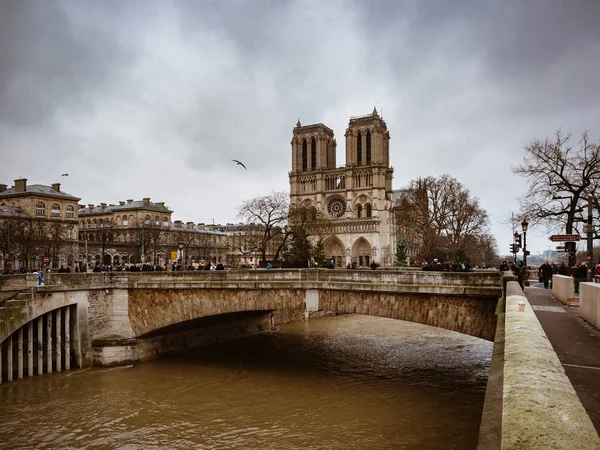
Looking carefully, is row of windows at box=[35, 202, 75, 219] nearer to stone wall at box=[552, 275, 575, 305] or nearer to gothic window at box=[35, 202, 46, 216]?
gothic window at box=[35, 202, 46, 216]

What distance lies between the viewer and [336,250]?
311 feet

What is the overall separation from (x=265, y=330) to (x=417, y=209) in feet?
92.1

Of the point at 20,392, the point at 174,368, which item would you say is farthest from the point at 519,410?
the point at 174,368

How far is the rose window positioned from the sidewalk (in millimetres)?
81402

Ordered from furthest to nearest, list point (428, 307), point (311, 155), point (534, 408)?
point (311, 155) → point (428, 307) → point (534, 408)

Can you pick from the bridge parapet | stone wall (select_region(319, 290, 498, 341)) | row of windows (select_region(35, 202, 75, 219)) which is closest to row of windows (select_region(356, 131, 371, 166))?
row of windows (select_region(35, 202, 75, 219))

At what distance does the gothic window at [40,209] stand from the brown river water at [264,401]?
49.8m

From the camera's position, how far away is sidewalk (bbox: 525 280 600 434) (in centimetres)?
625

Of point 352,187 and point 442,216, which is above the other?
point 352,187

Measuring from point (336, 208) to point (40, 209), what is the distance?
53063 mm

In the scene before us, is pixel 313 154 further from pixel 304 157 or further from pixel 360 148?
pixel 360 148

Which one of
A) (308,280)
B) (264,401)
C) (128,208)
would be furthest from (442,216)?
(128,208)

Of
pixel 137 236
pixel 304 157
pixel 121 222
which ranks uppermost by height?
pixel 304 157

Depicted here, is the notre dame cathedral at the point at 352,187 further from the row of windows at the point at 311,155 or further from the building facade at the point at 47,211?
the building facade at the point at 47,211
